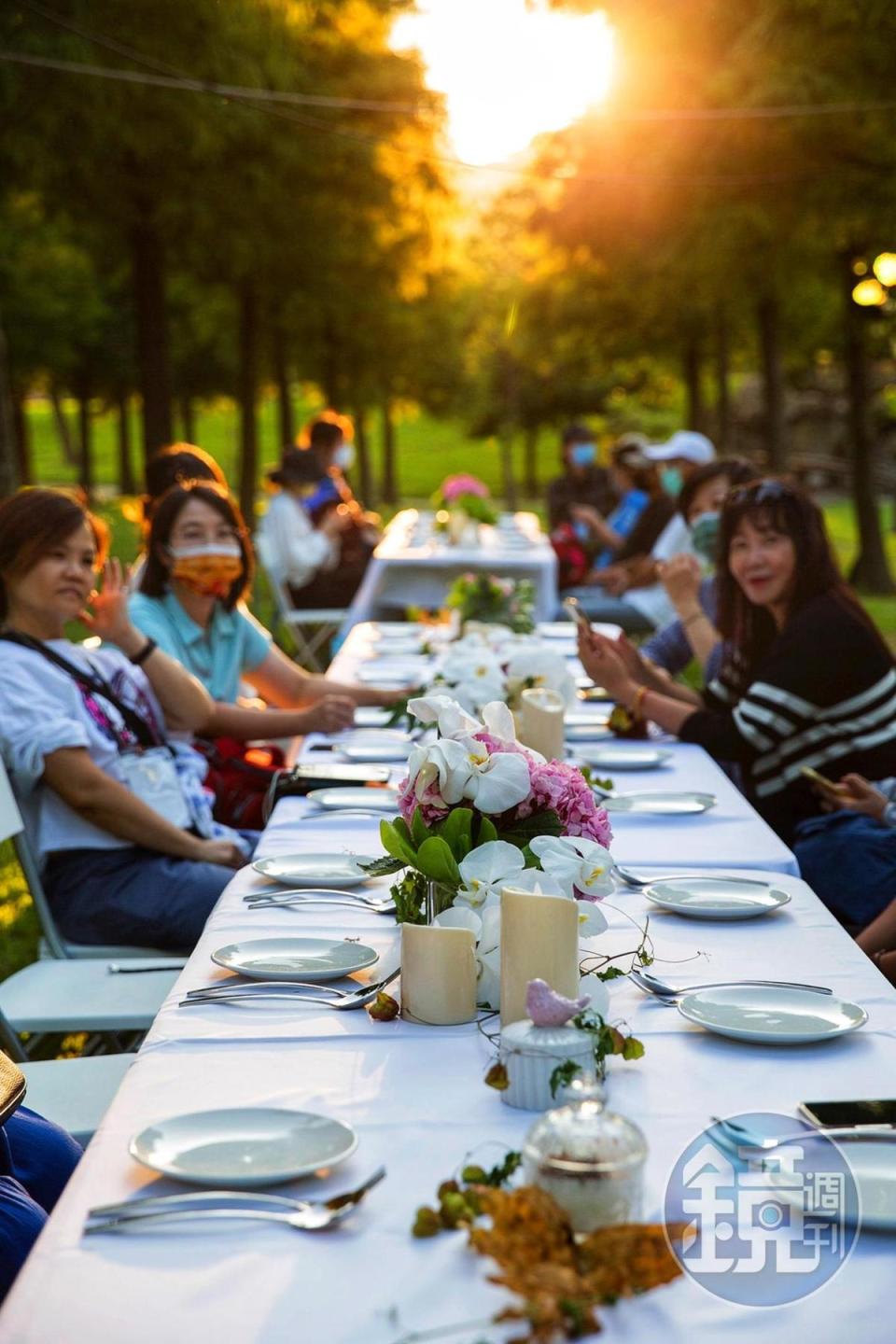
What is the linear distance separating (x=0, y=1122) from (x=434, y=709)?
89cm

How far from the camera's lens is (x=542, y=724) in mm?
3766

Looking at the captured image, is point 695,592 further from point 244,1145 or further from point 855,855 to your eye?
point 244,1145

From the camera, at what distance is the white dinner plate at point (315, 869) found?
2.91 metres

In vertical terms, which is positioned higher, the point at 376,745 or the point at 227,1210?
the point at 376,745

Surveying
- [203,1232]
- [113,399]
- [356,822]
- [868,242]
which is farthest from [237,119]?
[113,399]

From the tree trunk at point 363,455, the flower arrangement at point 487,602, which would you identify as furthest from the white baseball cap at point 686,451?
the tree trunk at point 363,455

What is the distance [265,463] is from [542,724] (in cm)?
5568

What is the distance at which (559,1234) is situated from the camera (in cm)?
142

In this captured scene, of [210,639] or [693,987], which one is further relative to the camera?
[210,639]

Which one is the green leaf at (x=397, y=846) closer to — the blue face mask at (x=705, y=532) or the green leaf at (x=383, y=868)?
the green leaf at (x=383, y=868)

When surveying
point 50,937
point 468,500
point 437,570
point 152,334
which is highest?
point 152,334

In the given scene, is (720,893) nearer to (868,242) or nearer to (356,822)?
(356,822)

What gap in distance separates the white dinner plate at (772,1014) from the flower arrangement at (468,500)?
9.15 meters

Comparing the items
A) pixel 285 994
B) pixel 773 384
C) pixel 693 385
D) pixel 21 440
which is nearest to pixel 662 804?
pixel 285 994
